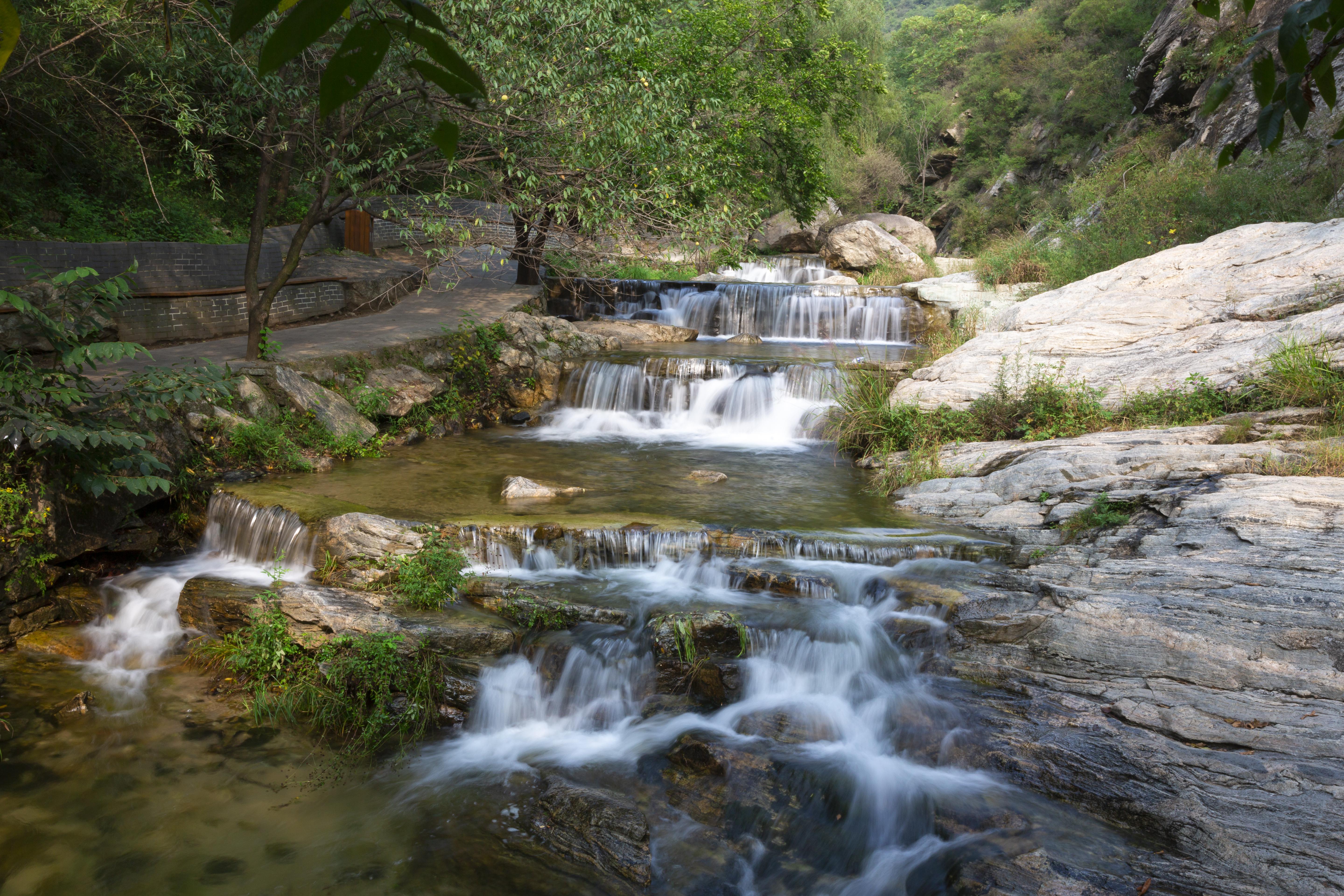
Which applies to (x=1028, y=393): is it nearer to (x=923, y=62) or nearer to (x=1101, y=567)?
(x=1101, y=567)

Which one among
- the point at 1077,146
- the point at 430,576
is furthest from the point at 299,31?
the point at 1077,146

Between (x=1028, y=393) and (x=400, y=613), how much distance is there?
25.1 feet

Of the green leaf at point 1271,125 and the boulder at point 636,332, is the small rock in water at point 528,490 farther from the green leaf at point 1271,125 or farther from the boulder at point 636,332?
the boulder at point 636,332

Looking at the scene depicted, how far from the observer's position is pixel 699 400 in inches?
512

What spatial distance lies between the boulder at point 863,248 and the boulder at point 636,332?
9.26 metres

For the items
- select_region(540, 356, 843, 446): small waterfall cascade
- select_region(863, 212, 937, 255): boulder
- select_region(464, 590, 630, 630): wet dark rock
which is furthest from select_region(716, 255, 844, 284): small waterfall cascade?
select_region(464, 590, 630, 630): wet dark rock

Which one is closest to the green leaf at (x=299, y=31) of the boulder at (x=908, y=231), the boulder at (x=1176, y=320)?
the boulder at (x=1176, y=320)

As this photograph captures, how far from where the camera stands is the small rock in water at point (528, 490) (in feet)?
27.8

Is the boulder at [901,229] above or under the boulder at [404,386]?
above

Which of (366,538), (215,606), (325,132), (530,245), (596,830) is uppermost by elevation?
(325,132)

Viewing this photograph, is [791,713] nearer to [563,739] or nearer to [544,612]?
[563,739]

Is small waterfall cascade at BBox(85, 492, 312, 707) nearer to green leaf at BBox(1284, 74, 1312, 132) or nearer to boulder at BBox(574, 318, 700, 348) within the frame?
green leaf at BBox(1284, 74, 1312, 132)

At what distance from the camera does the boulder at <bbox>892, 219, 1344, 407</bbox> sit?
9.27 meters

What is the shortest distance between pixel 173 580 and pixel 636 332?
1121 cm
